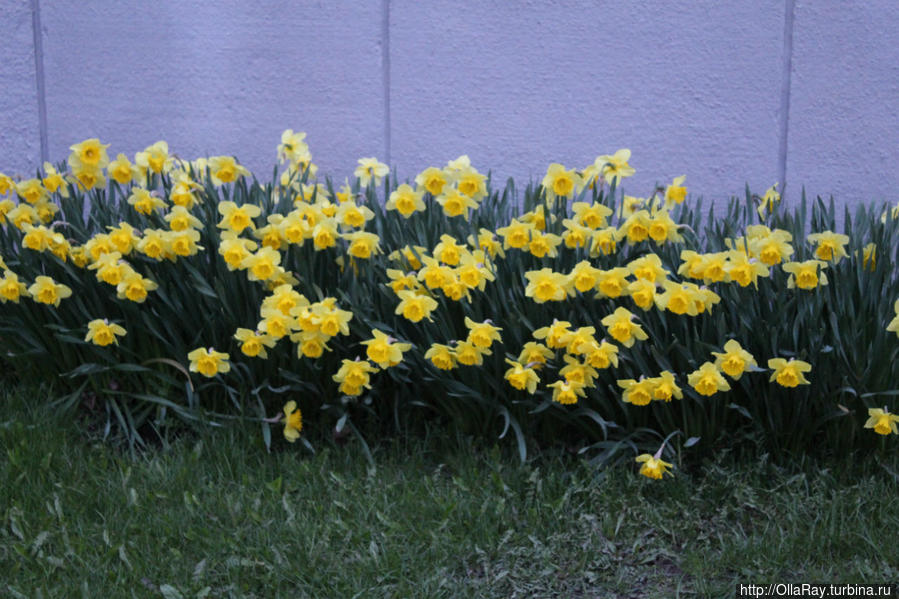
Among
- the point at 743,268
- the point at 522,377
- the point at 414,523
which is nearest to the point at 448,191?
the point at 522,377

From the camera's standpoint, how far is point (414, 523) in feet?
7.93

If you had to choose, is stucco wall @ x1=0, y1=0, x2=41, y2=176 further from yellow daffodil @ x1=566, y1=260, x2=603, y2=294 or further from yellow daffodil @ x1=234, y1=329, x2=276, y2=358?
yellow daffodil @ x1=566, y1=260, x2=603, y2=294

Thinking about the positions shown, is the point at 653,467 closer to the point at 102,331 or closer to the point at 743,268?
the point at 743,268

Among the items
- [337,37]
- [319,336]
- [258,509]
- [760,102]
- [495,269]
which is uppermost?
[337,37]

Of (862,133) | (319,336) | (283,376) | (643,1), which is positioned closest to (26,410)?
(283,376)

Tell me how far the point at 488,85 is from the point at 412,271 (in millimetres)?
1227

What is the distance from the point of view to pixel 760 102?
11.6ft

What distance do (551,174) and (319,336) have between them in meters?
0.93

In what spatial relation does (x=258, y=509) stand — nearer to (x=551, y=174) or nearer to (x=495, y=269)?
(x=495, y=269)

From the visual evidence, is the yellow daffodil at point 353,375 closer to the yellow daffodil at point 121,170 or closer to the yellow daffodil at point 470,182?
the yellow daffodil at point 470,182

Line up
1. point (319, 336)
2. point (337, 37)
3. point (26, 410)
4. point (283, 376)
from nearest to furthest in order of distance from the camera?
point (319, 336) → point (283, 376) → point (26, 410) → point (337, 37)

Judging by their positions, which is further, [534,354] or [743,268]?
[534,354]

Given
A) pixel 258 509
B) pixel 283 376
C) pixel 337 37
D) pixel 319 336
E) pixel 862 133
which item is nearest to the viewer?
pixel 258 509

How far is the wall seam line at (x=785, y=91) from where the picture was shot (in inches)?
137
